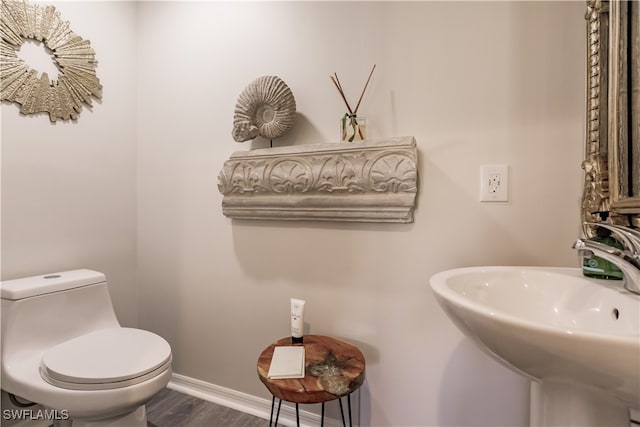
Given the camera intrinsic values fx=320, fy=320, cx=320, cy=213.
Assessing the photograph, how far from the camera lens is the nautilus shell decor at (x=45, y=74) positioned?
4.21 ft

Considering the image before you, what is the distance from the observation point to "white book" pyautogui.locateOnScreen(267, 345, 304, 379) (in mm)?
973

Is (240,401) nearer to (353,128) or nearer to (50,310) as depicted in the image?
(50,310)

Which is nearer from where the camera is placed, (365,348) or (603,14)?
(603,14)

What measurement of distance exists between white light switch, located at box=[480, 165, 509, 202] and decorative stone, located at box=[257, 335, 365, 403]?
704 millimetres

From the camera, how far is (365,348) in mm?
1267

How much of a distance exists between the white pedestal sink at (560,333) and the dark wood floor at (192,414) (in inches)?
45.0

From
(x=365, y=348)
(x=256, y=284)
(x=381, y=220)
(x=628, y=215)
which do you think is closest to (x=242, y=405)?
(x=256, y=284)

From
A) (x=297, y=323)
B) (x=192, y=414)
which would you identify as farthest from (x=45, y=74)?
(x=192, y=414)

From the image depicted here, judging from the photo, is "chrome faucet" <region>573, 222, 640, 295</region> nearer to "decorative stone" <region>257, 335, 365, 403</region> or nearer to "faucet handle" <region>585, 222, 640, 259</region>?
"faucet handle" <region>585, 222, 640, 259</region>

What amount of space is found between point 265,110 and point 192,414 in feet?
4.61

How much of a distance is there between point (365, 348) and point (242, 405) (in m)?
0.69

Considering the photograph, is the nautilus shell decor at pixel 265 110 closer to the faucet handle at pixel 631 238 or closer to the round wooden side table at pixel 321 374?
the round wooden side table at pixel 321 374

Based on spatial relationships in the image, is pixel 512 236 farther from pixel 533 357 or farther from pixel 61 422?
pixel 61 422

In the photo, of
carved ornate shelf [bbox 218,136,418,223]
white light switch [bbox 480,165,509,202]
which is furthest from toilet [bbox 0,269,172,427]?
white light switch [bbox 480,165,509,202]
